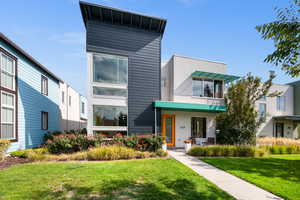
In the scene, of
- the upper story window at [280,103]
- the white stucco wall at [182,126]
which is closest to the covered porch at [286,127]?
the upper story window at [280,103]

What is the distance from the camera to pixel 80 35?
9.98m

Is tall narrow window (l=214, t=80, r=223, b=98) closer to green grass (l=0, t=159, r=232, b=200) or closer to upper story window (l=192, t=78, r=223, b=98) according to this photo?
upper story window (l=192, t=78, r=223, b=98)

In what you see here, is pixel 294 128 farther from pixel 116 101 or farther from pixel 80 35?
pixel 80 35

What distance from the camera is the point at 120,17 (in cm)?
932

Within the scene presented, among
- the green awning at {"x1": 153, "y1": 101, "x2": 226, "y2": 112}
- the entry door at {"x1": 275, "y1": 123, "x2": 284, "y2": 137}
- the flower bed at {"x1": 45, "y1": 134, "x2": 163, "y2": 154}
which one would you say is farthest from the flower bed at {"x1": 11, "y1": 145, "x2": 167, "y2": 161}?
the entry door at {"x1": 275, "y1": 123, "x2": 284, "y2": 137}

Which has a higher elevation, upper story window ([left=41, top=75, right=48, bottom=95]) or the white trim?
upper story window ([left=41, top=75, right=48, bottom=95])

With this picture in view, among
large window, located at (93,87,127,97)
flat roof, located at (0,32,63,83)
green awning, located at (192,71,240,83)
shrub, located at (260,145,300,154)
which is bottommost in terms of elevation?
shrub, located at (260,145,300,154)

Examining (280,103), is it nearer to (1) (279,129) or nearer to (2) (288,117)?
(2) (288,117)

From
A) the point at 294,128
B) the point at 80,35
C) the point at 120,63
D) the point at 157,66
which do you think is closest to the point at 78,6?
the point at 80,35

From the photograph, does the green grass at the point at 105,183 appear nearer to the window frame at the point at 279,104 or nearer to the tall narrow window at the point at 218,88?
the tall narrow window at the point at 218,88

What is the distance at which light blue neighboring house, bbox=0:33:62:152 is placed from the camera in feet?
24.8

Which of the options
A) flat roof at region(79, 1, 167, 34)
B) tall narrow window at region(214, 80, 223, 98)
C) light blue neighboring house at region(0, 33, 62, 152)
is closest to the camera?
light blue neighboring house at region(0, 33, 62, 152)

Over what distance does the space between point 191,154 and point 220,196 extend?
469 centimetres

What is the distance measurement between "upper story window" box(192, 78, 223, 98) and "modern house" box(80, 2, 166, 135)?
12.0 ft
